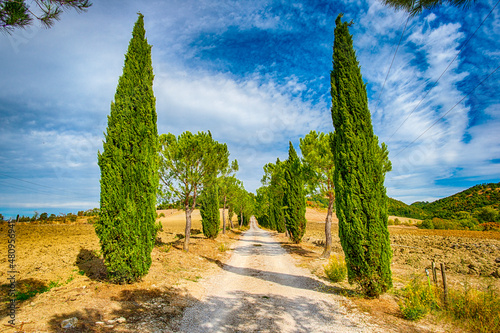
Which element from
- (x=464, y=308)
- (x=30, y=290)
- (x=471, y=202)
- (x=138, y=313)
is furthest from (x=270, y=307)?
(x=471, y=202)

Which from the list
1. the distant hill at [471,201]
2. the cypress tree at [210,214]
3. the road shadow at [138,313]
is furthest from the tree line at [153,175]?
the distant hill at [471,201]

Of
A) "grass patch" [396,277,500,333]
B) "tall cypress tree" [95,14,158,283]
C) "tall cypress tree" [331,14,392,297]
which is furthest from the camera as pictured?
"tall cypress tree" [95,14,158,283]

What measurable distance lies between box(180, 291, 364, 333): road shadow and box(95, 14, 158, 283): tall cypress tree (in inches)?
115

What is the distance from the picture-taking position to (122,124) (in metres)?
7.44

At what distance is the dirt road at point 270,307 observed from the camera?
4652mm

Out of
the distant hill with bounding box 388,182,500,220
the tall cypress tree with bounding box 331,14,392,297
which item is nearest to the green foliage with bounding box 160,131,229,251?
the tall cypress tree with bounding box 331,14,392,297

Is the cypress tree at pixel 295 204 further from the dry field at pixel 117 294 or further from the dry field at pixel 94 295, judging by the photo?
the dry field at pixel 94 295

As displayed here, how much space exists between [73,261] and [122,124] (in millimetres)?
7020

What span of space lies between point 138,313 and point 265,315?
9.99ft

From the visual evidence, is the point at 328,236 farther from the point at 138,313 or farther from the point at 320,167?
the point at 138,313

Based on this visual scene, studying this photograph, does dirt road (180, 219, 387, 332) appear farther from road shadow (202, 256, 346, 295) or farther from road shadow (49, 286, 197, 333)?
road shadow (49, 286, 197, 333)

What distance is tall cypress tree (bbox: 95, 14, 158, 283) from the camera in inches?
273

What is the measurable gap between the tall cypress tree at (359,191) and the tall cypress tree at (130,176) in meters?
6.75

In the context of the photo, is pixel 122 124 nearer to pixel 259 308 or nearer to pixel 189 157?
pixel 189 157
